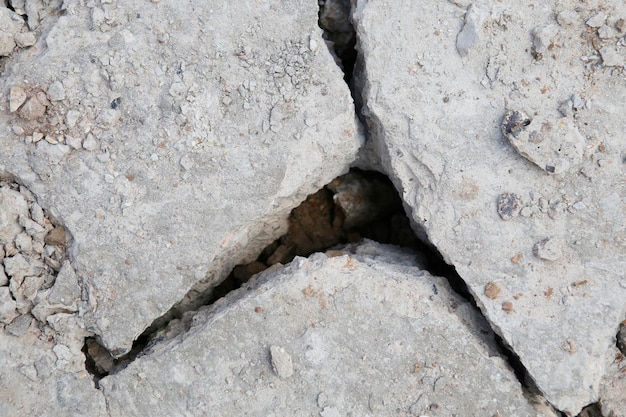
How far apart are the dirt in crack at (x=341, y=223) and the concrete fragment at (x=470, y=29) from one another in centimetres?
67

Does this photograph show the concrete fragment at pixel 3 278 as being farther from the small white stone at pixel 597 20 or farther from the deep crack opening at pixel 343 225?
the small white stone at pixel 597 20

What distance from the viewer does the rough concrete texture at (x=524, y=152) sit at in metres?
1.67

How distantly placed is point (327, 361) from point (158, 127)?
0.87 metres

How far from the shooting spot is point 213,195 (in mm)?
1721

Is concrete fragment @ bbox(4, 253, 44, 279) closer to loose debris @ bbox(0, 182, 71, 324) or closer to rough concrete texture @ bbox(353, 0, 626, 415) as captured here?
loose debris @ bbox(0, 182, 71, 324)

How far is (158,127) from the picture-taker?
1703mm

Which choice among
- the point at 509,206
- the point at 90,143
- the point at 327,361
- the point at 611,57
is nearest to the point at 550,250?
the point at 509,206

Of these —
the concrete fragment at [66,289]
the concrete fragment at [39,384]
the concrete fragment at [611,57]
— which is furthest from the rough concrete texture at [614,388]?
the concrete fragment at [66,289]

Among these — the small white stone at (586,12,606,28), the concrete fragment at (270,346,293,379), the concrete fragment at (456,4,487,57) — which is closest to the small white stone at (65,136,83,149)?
the concrete fragment at (270,346,293,379)

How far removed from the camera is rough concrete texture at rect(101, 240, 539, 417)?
1.69 metres

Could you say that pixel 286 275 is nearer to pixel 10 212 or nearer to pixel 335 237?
pixel 335 237

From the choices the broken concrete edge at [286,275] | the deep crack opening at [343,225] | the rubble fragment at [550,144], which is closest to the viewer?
the rubble fragment at [550,144]

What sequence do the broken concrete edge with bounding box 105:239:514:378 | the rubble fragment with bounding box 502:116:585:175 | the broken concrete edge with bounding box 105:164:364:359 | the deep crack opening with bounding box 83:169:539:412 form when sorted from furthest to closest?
the deep crack opening with bounding box 83:169:539:412 → the broken concrete edge with bounding box 105:164:364:359 → the broken concrete edge with bounding box 105:239:514:378 → the rubble fragment with bounding box 502:116:585:175

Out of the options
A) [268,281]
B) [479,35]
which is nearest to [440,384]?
[268,281]
